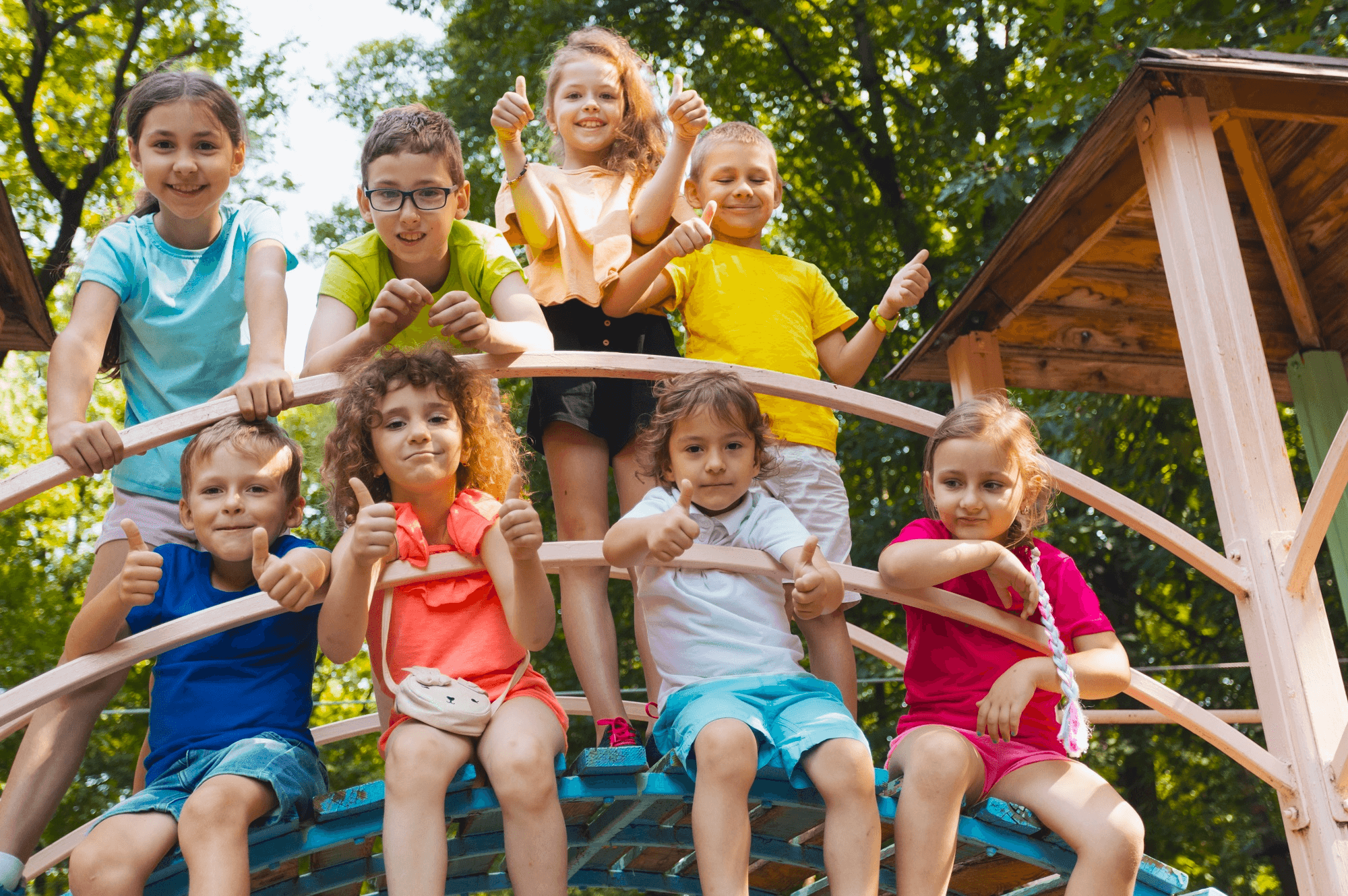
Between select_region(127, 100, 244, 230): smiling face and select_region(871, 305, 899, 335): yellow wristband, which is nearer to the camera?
select_region(127, 100, 244, 230): smiling face

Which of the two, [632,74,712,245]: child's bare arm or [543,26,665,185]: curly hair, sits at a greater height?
[543,26,665,185]: curly hair

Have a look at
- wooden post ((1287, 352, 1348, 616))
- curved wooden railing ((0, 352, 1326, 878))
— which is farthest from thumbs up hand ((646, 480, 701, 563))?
wooden post ((1287, 352, 1348, 616))

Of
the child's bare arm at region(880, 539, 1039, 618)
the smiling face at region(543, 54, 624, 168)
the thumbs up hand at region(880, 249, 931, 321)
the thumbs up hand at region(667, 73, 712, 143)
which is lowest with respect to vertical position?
the child's bare arm at region(880, 539, 1039, 618)

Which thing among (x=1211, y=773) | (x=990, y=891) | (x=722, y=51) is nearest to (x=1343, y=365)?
(x=990, y=891)

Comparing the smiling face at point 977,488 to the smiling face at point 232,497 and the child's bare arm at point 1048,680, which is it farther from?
the smiling face at point 232,497

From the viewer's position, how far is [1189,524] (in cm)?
854

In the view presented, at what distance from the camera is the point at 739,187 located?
12.3 ft

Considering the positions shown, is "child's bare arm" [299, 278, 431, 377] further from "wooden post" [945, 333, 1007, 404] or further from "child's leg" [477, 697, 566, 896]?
"wooden post" [945, 333, 1007, 404]

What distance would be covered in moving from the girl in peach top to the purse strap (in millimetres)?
376

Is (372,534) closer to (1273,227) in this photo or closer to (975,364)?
(975,364)

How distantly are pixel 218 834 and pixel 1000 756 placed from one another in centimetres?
158

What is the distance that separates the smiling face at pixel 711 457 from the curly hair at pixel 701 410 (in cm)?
2

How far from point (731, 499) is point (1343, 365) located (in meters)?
2.85

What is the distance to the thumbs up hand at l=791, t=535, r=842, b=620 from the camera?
103 inches
